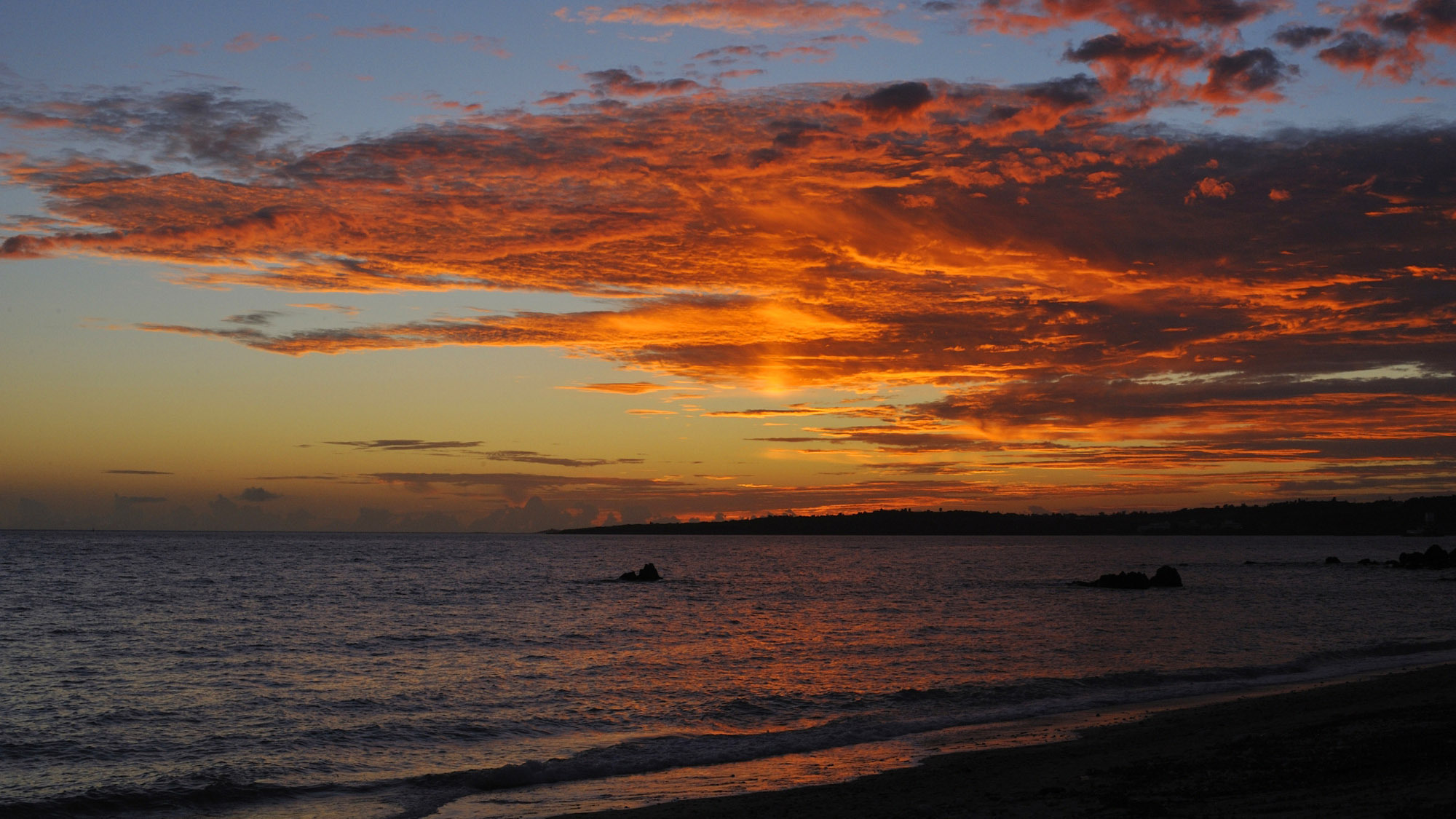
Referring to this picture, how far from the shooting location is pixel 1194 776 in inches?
563

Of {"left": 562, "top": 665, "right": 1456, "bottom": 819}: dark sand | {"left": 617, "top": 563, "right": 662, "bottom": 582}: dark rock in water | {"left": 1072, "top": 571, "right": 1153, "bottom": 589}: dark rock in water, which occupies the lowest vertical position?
{"left": 617, "top": 563, "right": 662, "bottom": 582}: dark rock in water

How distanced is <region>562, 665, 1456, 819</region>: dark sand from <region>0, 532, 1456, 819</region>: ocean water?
2071mm

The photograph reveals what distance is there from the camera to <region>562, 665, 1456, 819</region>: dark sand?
12172mm

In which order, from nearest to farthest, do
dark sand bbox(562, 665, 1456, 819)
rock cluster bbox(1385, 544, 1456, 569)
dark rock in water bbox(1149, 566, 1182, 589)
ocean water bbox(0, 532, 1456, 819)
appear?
dark sand bbox(562, 665, 1456, 819), ocean water bbox(0, 532, 1456, 819), dark rock in water bbox(1149, 566, 1182, 589), rock cluster bbox(1385, 544, 1456, 569)

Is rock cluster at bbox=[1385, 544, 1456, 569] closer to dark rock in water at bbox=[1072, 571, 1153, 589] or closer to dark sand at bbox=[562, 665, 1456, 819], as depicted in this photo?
dark rock in water at bbox=[1072, 571, 1153, 589]

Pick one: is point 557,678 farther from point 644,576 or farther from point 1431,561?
point 1431,561

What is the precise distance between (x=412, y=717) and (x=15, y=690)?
12.6 metres

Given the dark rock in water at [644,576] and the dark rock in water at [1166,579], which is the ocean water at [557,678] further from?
the dark rock in water at [644,576]

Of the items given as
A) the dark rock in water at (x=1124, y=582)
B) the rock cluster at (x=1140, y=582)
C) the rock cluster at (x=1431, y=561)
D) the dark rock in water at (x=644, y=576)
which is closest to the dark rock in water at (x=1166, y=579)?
the rock cluster at (x=1140, y=582)

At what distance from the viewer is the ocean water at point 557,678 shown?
58.9 ft

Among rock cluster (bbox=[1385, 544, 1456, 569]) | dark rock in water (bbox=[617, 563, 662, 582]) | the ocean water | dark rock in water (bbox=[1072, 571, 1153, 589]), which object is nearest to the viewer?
the ocean water

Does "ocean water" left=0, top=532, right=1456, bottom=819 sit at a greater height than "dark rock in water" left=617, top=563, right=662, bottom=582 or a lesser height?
greater

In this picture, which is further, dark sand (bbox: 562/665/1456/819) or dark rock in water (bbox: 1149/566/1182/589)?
dark rock in water (bbox: 1149/566/1182/589)

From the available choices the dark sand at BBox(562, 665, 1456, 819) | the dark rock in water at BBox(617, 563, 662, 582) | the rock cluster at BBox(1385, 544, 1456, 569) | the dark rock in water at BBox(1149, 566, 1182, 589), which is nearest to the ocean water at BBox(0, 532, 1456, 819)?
the dark sand at BBox(562, 665, 1456, 819)
